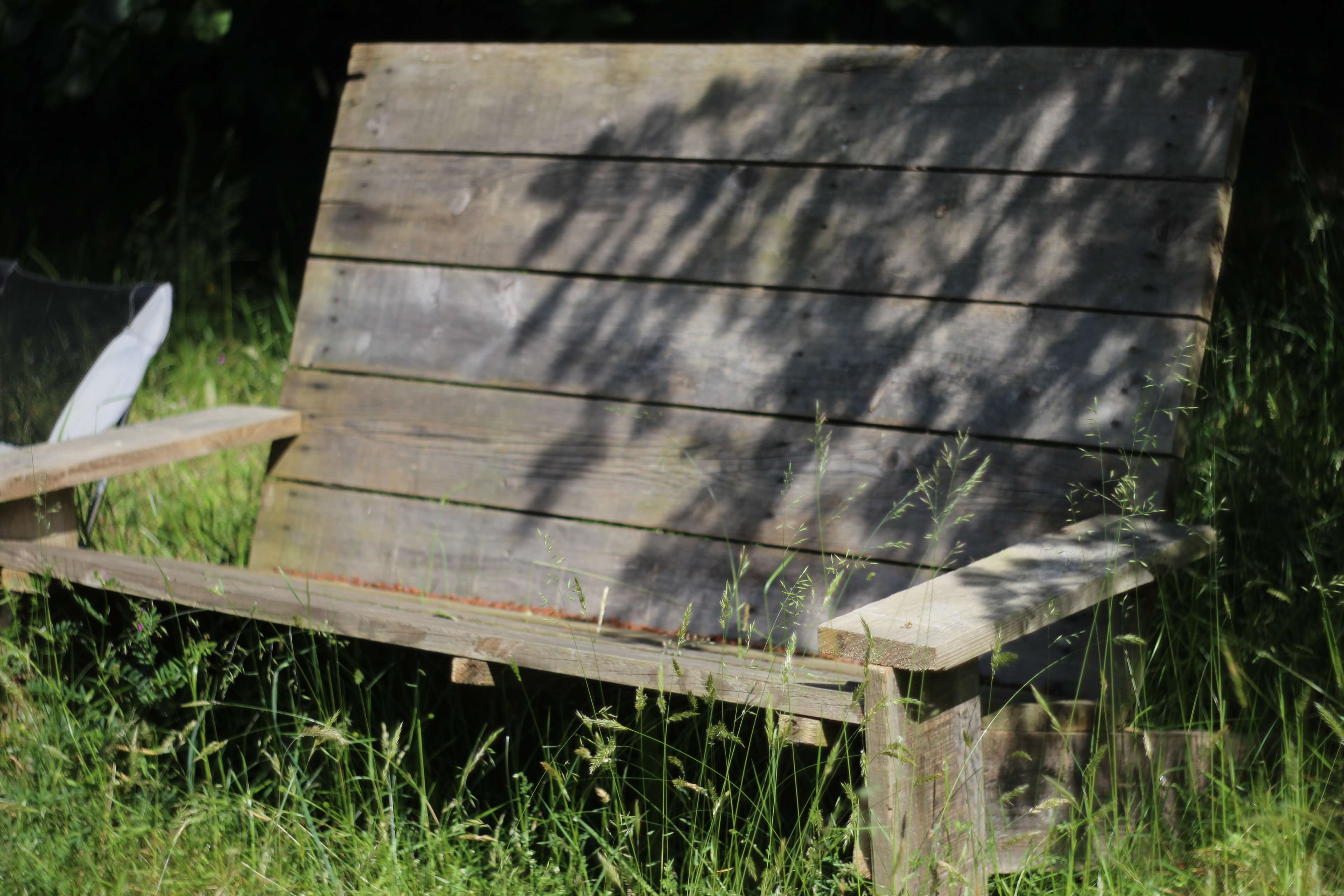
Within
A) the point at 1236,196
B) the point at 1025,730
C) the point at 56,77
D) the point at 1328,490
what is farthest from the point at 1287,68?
the point at 56,77

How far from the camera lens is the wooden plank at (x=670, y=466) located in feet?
6.82

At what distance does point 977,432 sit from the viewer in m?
2.12

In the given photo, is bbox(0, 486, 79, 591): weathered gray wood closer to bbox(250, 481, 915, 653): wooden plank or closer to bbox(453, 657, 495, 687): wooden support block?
bbox(250, 481, 915, 653): wooden plank

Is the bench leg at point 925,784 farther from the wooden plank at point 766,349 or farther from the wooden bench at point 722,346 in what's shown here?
the wooden plank at point 766,349

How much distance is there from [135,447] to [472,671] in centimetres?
94

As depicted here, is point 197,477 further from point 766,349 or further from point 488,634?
point 488,634

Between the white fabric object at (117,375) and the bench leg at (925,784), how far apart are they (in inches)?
69.0

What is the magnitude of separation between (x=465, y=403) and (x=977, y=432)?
1.11m

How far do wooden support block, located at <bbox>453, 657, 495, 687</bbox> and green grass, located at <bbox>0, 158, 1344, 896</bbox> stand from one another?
10 cm

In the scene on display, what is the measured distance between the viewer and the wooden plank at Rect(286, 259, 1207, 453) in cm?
204

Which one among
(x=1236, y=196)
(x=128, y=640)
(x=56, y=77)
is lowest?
(x=128, y=640)

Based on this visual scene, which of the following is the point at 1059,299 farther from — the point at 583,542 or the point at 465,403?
the point at 465,403

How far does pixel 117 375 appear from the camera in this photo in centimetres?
243

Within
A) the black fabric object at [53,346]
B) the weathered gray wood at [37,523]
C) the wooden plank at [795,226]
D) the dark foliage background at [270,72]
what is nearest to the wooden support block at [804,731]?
the wooden plank at [795,226]
